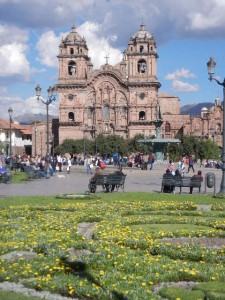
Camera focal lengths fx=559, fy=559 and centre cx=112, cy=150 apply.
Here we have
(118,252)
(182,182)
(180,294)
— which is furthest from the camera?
(182,182)

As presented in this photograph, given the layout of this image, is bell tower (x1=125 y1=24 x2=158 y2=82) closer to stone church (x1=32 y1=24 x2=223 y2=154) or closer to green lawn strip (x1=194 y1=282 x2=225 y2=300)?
stone church (x1=32 y1=24 x2=223 y2=154)

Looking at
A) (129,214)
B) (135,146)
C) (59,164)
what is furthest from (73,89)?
(129,214)

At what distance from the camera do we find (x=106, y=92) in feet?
299

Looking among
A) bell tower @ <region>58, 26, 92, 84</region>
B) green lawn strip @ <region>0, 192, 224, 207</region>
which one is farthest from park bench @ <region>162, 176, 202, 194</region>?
bell tower @ <region>58, 26, 92, 84</region>

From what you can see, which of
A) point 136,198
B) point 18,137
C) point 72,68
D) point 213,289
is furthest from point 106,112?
point 213,289

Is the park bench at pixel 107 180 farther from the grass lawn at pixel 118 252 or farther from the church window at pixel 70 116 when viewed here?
the church window at pixel 70 116

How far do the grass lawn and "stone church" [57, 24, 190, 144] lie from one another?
242ft

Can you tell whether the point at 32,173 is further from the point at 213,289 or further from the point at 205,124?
the point at 205,124

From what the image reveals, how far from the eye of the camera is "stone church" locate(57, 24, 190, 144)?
8894 cm

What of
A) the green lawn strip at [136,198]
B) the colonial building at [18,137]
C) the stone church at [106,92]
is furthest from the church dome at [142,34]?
→ the green lawn strip at [136,198]

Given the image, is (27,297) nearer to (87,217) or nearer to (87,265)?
(87,265)

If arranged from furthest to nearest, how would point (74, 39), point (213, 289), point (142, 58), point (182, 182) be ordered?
point (74, 39)
point (142, 58)
point (182, 182)
point (213, 289)

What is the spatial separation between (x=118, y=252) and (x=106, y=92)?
82.3 m

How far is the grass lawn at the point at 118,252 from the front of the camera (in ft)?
25.0
